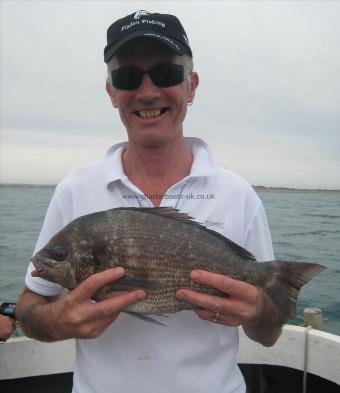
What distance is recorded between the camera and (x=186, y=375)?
96.0 inches

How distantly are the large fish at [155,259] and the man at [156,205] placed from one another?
0.44ft

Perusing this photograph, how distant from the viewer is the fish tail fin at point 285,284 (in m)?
2.57

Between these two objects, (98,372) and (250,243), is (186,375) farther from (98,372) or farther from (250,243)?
(250,243)

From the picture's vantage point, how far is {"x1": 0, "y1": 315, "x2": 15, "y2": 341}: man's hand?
13.8ft

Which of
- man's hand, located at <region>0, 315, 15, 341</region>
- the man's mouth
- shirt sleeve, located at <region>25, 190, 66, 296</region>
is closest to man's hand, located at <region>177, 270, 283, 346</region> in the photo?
shirt sleeve, located at <region>25, 190, 66, 296</region>

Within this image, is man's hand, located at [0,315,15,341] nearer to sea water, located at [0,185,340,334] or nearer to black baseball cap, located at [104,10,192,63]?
black baseball cap, located at [104,10,192,63]

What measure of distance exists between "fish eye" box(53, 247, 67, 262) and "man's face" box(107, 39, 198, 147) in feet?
2.73

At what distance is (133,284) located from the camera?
2.38 meters

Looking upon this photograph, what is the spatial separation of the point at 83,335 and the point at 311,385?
11.4 feet

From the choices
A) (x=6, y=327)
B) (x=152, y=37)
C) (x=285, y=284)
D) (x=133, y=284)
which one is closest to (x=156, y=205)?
(x=133, y=284)

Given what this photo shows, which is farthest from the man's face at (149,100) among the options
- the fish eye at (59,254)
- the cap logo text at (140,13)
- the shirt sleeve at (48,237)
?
the fish eye at (59,254)

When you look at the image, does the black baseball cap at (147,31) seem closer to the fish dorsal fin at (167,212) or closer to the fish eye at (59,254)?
the fish dorsal fin at (167,212)

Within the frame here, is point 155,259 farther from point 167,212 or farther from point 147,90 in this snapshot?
point 147,90

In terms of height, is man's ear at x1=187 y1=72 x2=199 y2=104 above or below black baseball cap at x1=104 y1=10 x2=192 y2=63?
below
